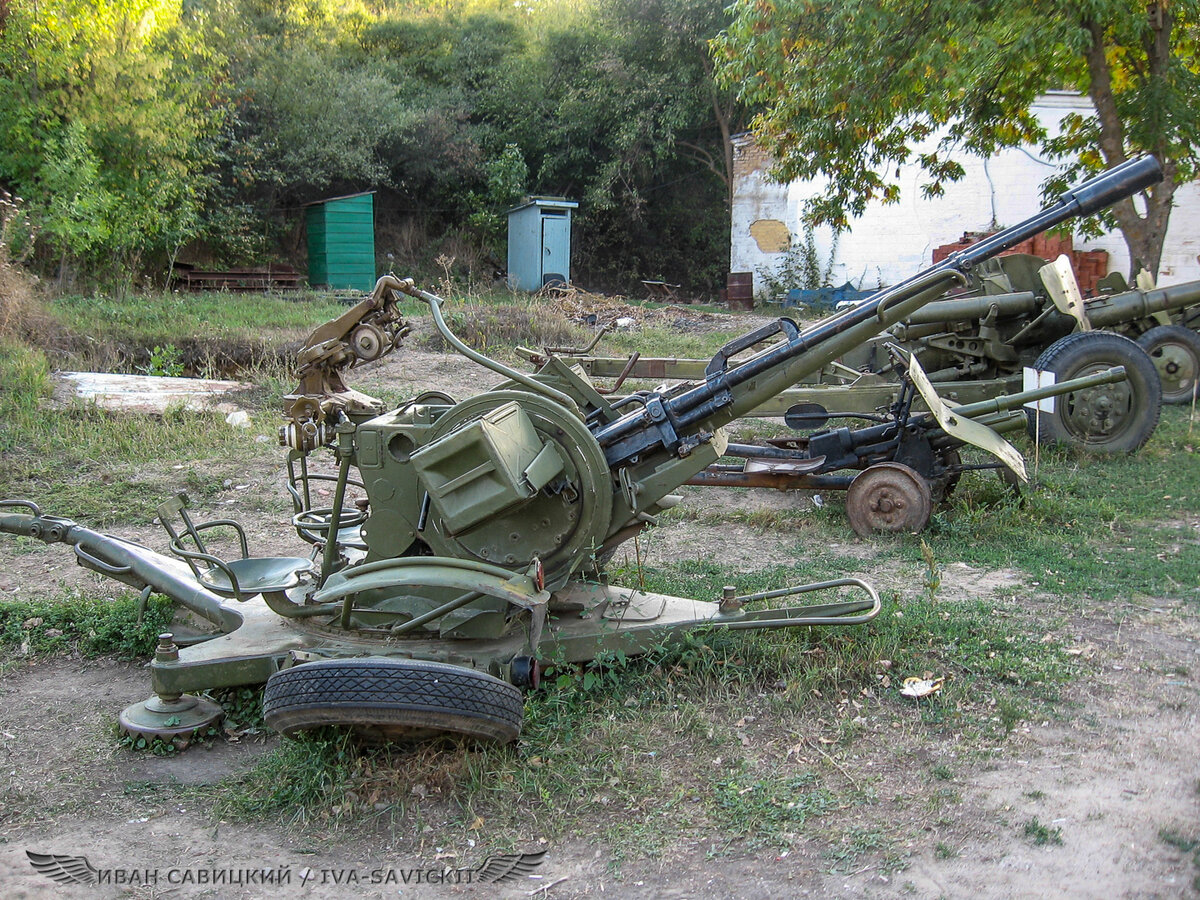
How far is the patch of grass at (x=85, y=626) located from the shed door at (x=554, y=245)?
16.7m

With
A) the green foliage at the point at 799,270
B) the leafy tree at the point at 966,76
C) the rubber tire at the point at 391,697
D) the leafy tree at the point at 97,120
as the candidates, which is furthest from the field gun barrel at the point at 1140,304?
the leafy tree at the point at 97,120

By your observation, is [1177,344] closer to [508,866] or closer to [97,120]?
[508,866]

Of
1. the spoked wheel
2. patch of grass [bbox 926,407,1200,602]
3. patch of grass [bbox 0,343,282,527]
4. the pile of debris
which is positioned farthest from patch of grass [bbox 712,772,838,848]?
the pile of debris

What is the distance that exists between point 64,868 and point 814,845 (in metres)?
2.54

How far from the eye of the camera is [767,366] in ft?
14.7

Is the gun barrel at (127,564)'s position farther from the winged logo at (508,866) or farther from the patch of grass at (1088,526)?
the patch of grass at (1088,526)

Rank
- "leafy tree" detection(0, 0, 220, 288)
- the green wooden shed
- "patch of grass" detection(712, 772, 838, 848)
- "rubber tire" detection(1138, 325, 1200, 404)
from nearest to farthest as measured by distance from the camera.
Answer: "patch of grass" detection(712, 772, 838, 848) → "rubber tire" detection(1138, 325, 1200, 404) → "leafy tree" detection(0, 0, 220, 288) → the green wooden shed

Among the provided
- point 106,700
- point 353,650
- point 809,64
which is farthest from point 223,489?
point 809,64

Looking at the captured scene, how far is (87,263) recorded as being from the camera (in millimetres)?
16578

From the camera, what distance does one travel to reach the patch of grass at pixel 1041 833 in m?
3.27

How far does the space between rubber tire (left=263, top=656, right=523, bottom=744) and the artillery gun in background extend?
295mm

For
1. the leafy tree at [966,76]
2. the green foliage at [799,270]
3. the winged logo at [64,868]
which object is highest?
the leafy tree at [966,76]

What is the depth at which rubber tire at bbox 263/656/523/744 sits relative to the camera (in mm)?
3510

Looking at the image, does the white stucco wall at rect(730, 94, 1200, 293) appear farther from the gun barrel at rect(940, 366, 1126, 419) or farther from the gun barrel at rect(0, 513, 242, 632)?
the gun barrel at rect(0, 513, 242, 632)
